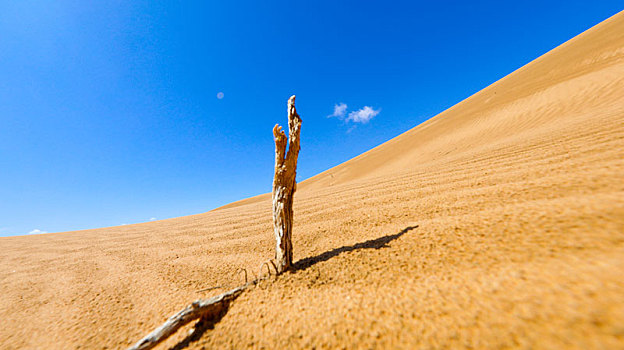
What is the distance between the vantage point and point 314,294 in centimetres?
149

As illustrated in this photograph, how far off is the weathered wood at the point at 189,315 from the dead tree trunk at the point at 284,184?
40 cm

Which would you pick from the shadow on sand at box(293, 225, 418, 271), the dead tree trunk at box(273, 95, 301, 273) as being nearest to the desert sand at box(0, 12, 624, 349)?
the shadow on sand at box(293, 225, 418, 271)

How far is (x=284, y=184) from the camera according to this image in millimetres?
1797

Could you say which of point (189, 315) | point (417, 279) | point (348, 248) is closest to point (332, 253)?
point (348, 248)

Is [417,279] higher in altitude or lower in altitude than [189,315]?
lower

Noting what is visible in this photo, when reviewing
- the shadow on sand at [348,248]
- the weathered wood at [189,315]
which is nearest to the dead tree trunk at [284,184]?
the shadow on sand at [348,248]

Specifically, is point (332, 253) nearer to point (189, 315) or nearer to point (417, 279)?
point (417, 279)

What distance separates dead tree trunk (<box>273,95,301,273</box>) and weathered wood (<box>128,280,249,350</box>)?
0.40 m

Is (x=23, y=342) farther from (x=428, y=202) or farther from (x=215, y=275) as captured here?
(x=428, y=202)

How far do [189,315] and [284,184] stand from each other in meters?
1.09

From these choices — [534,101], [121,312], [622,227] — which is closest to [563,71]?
[534,101]

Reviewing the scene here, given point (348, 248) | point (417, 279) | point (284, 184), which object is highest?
point (284, 184)

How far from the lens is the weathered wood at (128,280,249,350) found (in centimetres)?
119

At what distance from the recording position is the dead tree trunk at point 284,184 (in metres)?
1.79
